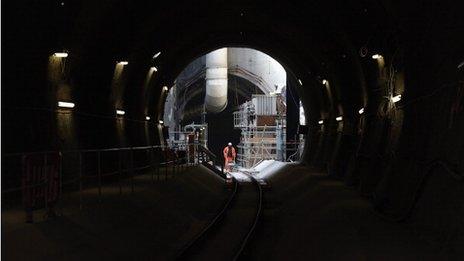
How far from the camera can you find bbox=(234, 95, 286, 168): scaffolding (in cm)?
4428

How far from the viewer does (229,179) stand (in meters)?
27.3

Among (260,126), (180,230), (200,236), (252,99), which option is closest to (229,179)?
(180,230)

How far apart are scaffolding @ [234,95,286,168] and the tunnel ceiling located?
11428mm

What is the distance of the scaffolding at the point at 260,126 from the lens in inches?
1743

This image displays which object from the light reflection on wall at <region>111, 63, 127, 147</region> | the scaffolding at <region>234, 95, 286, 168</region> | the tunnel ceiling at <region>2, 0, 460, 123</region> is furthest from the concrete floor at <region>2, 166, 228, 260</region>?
the scaffolding at <region>234, 95, 286, 168</region>

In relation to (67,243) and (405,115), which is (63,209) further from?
(405,115)

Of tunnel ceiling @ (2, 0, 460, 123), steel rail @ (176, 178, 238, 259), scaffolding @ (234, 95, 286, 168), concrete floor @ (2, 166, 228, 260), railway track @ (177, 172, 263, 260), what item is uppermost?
tunnel ceiling @ (2, 0, 460, 123)

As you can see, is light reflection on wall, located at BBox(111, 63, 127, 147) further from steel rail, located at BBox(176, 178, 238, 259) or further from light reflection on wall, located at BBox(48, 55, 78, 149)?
steel rail, located at BBox(176, 178, 238, 259)

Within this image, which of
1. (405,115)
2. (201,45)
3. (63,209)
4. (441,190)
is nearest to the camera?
(441,190)

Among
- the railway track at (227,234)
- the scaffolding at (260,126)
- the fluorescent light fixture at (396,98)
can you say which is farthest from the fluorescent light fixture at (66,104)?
the scaffolding at (260,126)

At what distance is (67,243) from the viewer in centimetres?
853

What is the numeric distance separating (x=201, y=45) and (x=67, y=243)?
22110 millimetres

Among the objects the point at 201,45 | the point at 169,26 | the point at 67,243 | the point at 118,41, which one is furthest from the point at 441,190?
the point at 201,45

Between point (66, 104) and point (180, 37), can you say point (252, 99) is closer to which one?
point (180, 37)
